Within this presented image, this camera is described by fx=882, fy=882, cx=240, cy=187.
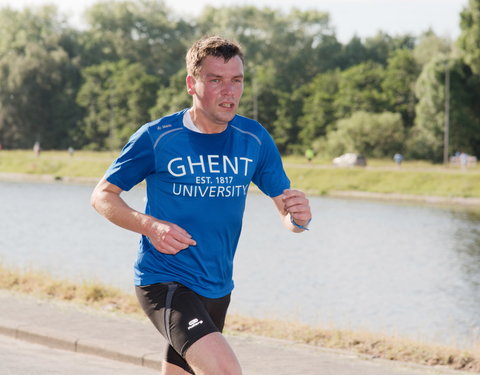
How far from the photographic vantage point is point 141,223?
3.90 meters

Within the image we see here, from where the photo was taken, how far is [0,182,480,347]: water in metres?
15.4

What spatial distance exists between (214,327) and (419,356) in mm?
3997

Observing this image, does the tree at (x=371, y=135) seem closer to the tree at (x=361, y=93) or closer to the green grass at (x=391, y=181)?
the tree at (x=361, y=93)

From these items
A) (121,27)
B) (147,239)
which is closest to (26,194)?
(147,239)

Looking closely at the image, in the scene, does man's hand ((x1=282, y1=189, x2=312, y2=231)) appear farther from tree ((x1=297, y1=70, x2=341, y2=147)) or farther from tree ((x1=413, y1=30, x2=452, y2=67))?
tree ((x1=297, y1=70, x2=341, y2=147))

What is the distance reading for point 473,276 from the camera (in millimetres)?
21906

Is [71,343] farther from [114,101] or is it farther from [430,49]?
[114,101]

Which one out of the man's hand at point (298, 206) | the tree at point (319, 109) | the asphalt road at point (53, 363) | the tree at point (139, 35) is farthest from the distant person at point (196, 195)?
A: the tree at point (139, 35)

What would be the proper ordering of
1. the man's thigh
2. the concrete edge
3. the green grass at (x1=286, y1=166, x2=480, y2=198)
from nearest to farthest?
1. the man's thigh
2. the concrete edge
3. the green grass at (x1=286, y1=166, x2=480, y2=198)

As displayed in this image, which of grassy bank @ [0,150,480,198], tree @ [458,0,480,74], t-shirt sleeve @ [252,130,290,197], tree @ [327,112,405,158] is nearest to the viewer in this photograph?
t-shirt sleeve @ [252,130,290,197]

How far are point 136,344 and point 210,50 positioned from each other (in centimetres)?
417

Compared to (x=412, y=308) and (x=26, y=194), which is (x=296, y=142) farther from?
(x=412, y=308)

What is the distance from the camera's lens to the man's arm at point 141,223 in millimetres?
3777

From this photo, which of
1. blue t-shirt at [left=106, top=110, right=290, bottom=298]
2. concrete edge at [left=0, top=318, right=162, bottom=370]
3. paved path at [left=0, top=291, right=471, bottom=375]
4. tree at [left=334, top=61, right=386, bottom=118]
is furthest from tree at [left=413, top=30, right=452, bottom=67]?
blue t-shirt at [left=106, top=110, right=290, bottom=298]
